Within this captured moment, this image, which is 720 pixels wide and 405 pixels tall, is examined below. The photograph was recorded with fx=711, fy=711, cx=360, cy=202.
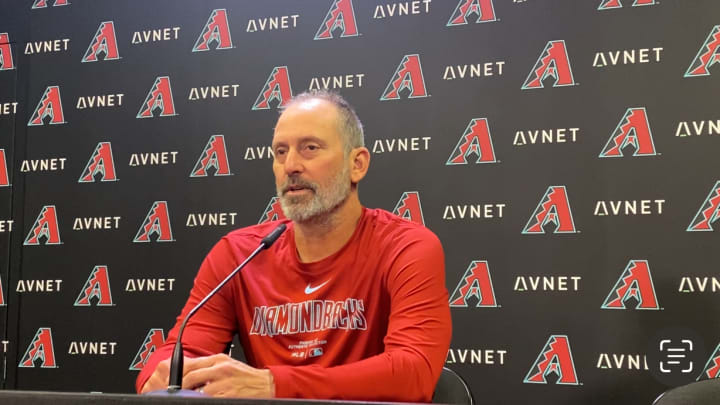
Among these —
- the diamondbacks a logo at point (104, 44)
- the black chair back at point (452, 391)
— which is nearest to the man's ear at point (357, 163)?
the black chair back at point (452, 391)

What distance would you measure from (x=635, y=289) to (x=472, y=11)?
124cm

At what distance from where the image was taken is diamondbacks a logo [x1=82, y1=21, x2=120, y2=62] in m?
3.33

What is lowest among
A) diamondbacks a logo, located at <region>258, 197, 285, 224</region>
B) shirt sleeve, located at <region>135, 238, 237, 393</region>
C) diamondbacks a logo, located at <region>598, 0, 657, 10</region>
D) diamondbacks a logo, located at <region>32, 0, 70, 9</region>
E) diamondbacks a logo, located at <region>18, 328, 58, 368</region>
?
diamondbacks a logo, located at <region>18, 328, 58, 368</region>

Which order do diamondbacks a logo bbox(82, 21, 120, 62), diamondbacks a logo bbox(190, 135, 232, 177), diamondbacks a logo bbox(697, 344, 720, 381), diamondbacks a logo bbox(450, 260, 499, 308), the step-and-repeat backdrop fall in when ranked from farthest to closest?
diamondbacks a logo bbox(82, 21, 120, 62)
diamondbacks a logo bbox(190, 135, 232, 177)
diamondbacks a logo bbox(450, 260, 499, 308)
the step-and-repeat backdrop
diamondbacks a logo bbox(697, 344, 720, 381)

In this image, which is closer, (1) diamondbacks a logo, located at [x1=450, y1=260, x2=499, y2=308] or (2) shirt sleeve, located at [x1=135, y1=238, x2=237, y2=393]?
(2) shirt sleeve, located at [x1=135, y1=238, x2=237, y2=393]

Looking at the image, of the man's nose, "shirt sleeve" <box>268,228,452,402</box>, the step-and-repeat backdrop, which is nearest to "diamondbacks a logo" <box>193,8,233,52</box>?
the step-and-repeat backdrop

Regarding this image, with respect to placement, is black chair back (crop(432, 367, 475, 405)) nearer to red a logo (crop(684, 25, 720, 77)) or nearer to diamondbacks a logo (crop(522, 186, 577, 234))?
diamondbacks a logo (crop(522, 186, 577, 234))

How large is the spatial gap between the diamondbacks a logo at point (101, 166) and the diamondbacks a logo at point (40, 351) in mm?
716

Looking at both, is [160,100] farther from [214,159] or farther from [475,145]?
[475,145]

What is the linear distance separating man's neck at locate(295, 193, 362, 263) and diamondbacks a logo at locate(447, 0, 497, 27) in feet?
4.45

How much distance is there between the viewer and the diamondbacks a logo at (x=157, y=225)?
3127 millimetres

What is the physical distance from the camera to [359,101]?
2951mm

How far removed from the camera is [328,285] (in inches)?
66.3

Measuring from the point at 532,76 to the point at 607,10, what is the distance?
365 millimetres
